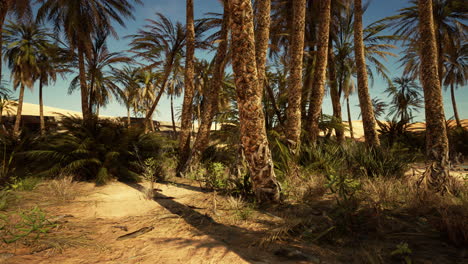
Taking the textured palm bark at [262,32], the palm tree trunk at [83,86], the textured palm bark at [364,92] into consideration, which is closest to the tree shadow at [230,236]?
the textured palm bark at [262,32]

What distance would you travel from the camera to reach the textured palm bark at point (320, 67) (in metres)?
7.45

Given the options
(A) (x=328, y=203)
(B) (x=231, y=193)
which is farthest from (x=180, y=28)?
(A) (x=328, y=203)

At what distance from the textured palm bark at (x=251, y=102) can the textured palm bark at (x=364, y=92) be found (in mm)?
4798

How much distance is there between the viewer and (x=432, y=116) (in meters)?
4.60

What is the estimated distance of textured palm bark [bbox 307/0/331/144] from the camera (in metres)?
7.45

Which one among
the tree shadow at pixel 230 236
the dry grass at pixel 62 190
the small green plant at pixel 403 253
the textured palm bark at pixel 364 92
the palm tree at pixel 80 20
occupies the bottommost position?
the tree shadow at pixel 230 236

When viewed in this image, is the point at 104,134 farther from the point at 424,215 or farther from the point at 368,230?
the point at 424,215

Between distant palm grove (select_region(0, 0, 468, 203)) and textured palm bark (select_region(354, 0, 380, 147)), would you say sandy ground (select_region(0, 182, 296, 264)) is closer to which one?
distant palm grove (select_region(0, 0, 468, 203))

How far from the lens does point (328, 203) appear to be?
3916mm

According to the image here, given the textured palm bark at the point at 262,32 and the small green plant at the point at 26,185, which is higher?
the textured palm bark at the point at 262,32

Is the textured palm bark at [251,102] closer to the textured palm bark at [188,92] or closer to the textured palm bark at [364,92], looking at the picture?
the textured palm bark at [188,92]

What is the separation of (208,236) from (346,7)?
496 inches

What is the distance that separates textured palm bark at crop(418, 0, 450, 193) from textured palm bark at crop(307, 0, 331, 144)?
2.74 meters

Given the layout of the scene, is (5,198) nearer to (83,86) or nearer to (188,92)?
(188,92)
